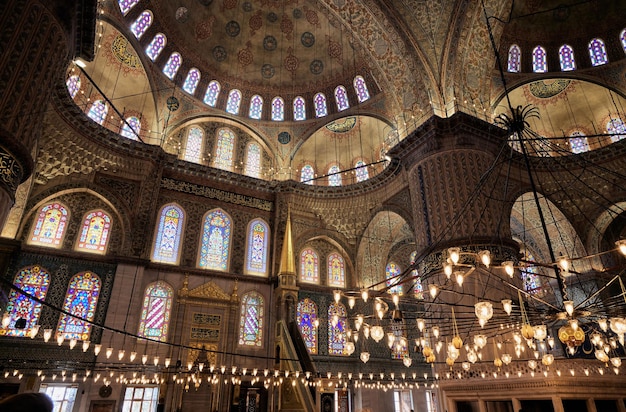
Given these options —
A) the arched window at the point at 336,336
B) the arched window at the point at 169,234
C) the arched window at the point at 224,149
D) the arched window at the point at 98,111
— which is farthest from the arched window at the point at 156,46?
the arched window at the point at 336,336

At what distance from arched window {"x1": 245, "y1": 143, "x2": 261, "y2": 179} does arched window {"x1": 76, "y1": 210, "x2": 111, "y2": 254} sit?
674cm

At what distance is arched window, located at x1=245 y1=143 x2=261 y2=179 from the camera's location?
19.2 meters

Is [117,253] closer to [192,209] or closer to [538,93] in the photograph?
[192,209]

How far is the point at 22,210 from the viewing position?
13.1 metres

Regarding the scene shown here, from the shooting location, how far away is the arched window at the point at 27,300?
1240cm

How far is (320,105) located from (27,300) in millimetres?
15254

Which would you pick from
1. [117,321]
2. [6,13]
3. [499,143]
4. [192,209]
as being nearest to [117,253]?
[117,321]

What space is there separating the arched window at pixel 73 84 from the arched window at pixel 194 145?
483 cm

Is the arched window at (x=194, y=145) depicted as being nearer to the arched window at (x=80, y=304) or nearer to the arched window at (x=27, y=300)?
the arched window at (x=80, y=304)

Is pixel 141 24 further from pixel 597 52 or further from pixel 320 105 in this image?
pixel 597 52

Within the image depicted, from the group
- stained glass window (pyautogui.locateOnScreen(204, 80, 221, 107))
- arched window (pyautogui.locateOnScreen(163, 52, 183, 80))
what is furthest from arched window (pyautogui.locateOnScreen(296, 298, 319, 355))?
arched window (pyautogui.locateOnScreen(163, 52, 183, 80))

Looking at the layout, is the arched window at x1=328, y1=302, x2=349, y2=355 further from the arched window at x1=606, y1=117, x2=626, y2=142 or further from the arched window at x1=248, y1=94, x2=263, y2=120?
the arched window at x1=606, y1=117, x2=626, y2=142

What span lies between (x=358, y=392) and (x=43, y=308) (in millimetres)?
12669

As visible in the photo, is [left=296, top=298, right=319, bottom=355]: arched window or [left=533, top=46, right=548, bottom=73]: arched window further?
[left=533, top=46, right=548, bottom=73]: arched window
